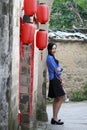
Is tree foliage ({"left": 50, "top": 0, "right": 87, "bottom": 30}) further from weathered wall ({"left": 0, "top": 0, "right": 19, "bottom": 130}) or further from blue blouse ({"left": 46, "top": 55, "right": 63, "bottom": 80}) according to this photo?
weathered wall ({"left": 0, "top": 0, "right": 19, "bottom": 130})

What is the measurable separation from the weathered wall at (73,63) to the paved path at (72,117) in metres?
0.94

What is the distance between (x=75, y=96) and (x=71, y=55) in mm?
1396

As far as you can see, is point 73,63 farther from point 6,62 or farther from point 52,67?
point 6,62

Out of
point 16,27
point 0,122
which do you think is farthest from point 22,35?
point 0,122

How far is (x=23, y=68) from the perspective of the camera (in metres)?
8.53

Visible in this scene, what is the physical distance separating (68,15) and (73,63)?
6015 millimetres

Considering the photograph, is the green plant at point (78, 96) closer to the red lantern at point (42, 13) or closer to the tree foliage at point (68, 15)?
the tree foliage at point (68, 15)

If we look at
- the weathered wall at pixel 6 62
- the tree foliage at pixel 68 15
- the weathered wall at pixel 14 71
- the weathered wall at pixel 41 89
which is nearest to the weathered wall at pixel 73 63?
the weathered wall at pixel 41 89

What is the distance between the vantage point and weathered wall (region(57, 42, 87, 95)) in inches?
627

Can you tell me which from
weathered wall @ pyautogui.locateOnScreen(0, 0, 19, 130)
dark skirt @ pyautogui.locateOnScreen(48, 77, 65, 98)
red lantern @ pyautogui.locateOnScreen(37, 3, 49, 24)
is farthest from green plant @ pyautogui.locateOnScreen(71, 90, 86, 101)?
weathered wall @ pyautogui.locateOnScreen(0, 0, 19, 130)

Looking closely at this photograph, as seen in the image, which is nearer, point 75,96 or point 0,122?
point 0,122

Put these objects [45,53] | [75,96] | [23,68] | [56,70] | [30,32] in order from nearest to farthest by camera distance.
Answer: [30,32] < [23,68] < [56,70] < [45,53] < [75,96]

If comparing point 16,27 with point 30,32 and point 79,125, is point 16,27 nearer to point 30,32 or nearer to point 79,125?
point 30,32

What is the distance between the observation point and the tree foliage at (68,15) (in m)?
21.5
